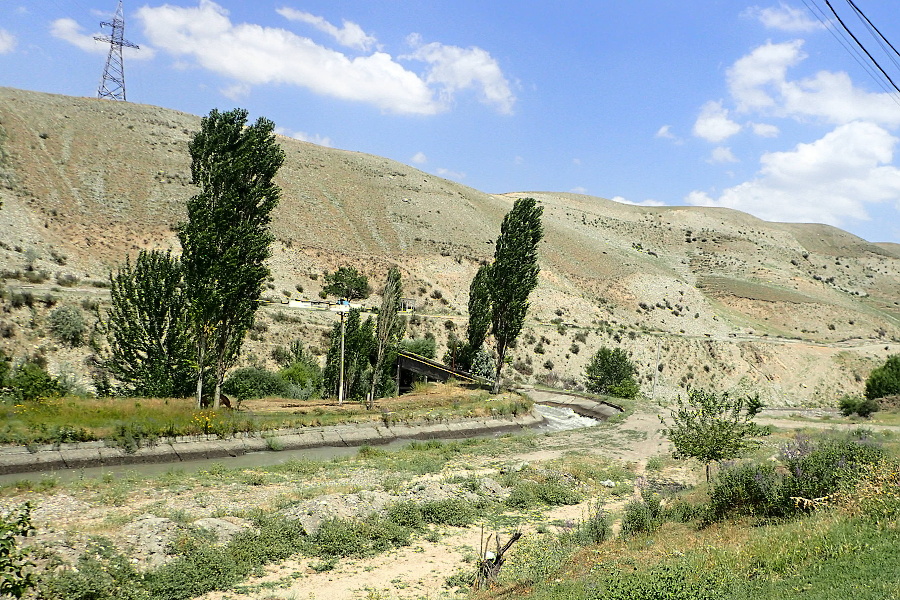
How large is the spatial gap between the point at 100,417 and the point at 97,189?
5372 cm

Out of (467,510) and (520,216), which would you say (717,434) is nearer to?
(467,510)

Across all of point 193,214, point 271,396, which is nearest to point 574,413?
point 271,396

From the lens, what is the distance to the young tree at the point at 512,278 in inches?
1533

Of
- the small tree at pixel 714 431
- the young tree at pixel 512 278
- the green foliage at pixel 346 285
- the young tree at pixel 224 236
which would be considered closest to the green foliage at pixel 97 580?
the small tree at pixel 714 431

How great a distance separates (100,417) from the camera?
2127 centimetres

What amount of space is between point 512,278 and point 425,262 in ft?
127

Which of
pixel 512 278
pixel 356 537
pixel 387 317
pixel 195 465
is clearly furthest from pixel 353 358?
pixel 356 537

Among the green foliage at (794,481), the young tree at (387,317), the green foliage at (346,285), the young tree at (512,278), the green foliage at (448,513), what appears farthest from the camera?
the green foliage at (346,285)

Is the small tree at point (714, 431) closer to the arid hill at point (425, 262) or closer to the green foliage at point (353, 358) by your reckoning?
the green foliage at point (353, 358)

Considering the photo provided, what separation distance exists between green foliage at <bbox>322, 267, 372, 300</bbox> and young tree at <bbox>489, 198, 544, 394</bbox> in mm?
24453

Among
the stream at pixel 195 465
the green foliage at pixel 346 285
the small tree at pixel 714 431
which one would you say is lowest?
the stream at pixel 195 465

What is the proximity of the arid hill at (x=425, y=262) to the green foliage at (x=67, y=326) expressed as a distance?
2.43 feet

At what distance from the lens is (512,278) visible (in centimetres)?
3894

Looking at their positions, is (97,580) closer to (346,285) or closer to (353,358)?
(353,358)
